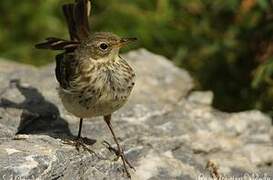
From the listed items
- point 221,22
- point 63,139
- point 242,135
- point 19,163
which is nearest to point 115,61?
point 63,139

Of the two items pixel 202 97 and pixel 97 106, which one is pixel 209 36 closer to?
pixel 202 97

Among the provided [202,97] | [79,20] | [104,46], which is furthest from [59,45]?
[202,97]

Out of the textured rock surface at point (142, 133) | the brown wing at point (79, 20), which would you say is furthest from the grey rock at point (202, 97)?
the brown wing at point (79, 20)

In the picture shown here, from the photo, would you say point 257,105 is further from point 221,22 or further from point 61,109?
point 61,109

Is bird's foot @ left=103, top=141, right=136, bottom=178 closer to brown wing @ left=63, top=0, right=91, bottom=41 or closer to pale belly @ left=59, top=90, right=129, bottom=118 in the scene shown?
pale belly @ left=59, top=90, right=129, bottom=118

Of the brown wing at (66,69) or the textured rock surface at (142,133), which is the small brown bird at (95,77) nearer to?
the brown wing at (66,69)

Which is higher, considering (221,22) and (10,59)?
(221,22)
